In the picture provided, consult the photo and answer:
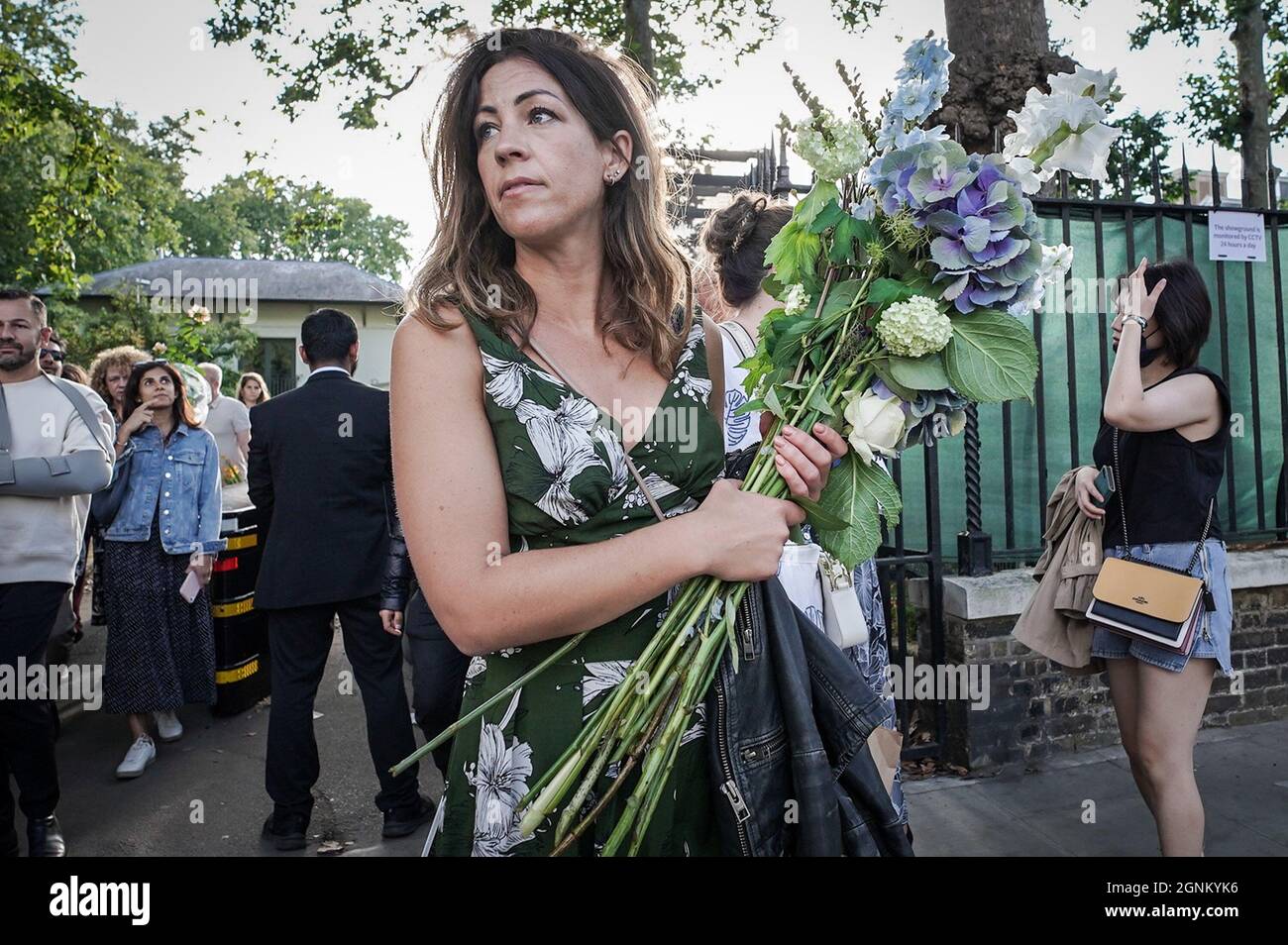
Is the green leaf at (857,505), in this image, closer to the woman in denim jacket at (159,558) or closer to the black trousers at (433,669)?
the black trousers at (433,669)

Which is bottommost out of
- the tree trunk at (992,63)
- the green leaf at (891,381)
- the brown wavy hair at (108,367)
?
the green leaf at (891,381)

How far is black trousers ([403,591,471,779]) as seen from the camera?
3.92 metres

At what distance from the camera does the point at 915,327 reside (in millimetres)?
1542

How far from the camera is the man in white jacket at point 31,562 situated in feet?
12.9

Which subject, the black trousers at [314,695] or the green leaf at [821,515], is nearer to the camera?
the green leaf at [821,515]

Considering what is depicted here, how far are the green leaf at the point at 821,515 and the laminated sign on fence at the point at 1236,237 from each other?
4872 millimetres

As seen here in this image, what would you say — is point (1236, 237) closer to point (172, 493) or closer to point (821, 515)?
point (821, 515)

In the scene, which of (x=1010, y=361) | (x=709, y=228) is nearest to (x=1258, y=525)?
(x=709, y=228)

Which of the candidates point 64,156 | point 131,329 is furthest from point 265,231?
point 64,156

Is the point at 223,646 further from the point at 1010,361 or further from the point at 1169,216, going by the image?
the point at 1169,216

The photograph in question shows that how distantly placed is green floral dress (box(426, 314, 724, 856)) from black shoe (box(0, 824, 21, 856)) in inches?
135

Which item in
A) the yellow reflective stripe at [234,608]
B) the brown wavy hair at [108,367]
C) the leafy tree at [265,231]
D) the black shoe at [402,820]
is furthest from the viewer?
the leafy tree at [265,231]

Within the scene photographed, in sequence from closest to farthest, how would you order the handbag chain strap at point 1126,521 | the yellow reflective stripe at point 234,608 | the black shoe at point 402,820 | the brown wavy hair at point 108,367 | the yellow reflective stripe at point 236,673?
the handbag chain strap at point 1126,521, the black shoe at point 402,820, the yellow reflective stripe at point 234,608, the yellow reflective stripe at point 236,673, the brown wavy hair at point 108,367

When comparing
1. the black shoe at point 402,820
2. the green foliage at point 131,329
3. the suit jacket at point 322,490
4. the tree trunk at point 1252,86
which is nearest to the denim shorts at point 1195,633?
the black shoe at point 402,820
